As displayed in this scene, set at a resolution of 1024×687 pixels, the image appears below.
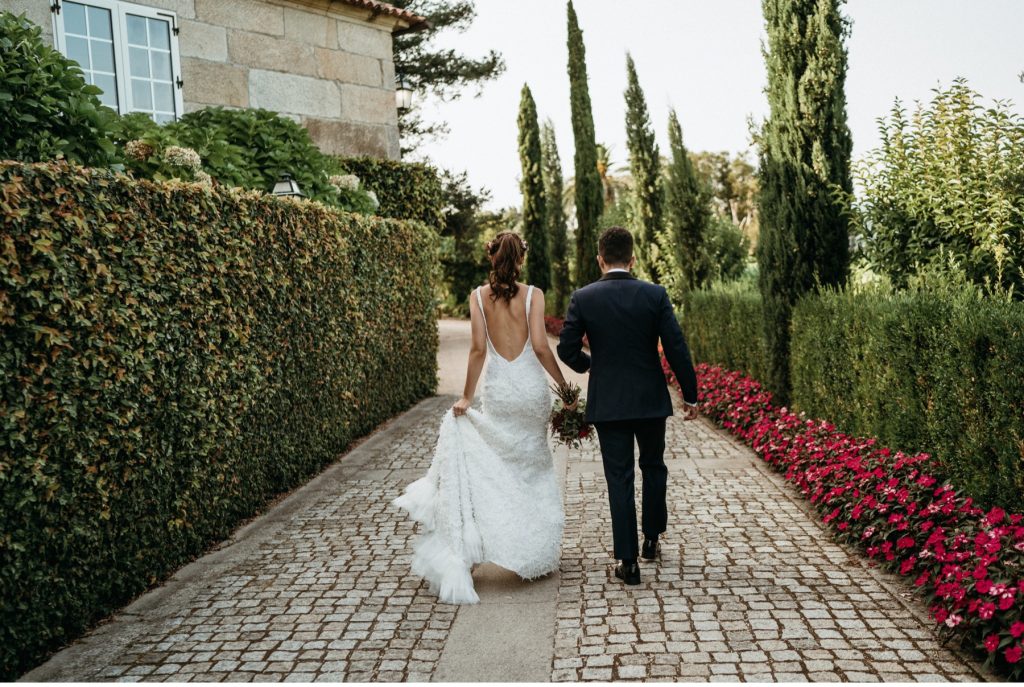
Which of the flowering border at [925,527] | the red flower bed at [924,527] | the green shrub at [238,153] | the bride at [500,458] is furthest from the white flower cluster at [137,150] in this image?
the red flower bed at [924,527]

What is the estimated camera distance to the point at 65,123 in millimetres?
6234

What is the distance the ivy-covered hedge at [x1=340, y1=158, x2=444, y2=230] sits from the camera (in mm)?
15258

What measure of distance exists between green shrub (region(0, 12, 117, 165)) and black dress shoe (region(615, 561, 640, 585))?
4460 millimetres

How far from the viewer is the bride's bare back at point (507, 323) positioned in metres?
5.35

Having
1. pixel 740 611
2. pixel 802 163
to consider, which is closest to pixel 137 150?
pixel 740 611

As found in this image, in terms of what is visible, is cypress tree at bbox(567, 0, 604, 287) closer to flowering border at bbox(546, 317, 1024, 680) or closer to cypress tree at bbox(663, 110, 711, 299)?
cypress tree at bbox(663, 110, 711, 299)

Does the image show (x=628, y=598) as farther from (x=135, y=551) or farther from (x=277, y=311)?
(x=277, y=311)

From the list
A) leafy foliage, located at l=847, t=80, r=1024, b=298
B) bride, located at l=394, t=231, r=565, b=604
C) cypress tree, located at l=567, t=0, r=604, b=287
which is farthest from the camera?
cypress tree, located at l=567, t=0, r=604, b=287

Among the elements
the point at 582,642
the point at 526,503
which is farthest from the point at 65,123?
the point at 582,642

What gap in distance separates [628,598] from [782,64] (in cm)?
751

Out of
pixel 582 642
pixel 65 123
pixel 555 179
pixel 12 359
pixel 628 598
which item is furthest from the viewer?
pixel 555 179

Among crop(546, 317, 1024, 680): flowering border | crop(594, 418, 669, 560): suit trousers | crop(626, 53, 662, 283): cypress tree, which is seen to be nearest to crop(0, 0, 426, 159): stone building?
crop(626, 53, 662, 283): cypress tree

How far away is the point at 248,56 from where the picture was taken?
13.5m

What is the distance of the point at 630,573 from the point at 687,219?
530 inches
